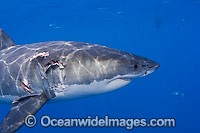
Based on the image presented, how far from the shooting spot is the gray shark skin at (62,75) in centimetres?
326

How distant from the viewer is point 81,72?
11.0 feet

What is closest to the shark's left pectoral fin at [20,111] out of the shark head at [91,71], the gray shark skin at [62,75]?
the gray shark skin at [62,75]

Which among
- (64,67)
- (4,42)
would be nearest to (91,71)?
(64,67)

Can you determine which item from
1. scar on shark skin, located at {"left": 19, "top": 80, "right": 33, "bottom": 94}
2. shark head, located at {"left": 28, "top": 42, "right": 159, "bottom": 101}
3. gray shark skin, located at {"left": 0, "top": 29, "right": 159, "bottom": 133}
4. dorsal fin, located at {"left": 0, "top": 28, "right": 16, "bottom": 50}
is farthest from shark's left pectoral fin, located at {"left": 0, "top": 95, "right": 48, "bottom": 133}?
dorsal fin, located at {"left": 0, "top": 28, "right": 16, "bottom": 50}

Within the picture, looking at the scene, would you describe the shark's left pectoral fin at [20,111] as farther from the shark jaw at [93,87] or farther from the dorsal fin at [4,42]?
the dorsal fin at [4,42]

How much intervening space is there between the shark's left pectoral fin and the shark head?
35 centimetres

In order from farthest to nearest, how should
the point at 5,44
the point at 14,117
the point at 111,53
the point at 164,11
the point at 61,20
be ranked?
the point at 61,20, the point at 164,11, the point at 5,44, the point at 111,53, the point at 14,117

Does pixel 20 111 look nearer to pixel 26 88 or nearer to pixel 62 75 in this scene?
pixel 26 88

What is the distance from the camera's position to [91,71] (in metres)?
3.34

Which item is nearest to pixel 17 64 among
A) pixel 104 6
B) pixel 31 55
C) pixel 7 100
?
pixel 31 55

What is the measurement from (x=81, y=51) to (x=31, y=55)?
3.50 ft

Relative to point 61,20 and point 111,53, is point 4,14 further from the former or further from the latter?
point 111,53

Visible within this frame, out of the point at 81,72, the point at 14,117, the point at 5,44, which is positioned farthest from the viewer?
the point at 5,44

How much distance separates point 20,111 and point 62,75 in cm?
94
